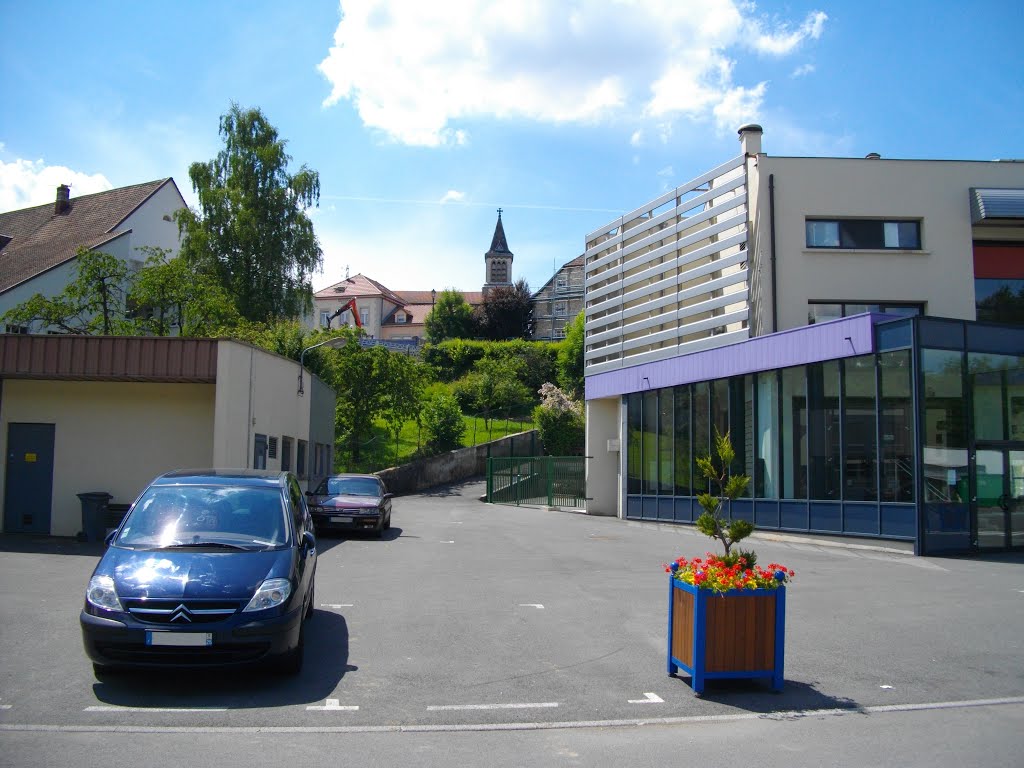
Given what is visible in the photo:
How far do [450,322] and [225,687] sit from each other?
76.4m

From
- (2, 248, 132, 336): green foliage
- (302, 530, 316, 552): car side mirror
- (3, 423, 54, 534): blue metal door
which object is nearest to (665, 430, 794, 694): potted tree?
(302, 530, 316, 552): car side mirror

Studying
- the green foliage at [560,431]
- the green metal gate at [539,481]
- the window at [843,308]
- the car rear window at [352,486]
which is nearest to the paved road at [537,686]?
the car rear window at [352,486]

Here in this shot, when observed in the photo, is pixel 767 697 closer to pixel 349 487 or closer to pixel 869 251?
pixel 349 487

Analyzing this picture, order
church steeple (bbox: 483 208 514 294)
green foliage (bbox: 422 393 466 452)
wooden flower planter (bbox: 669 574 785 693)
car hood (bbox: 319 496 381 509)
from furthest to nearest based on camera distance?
1. church steeple (bbox: 483 208 514 294)
2. green foliage (bbox: 422 393 466 452)
3. car hood (bbox: 319 496 381 509)
4. wooden flower planter (bbox: 669 574 785 693)

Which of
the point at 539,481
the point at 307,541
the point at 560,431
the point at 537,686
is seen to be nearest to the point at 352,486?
the point at 307,541

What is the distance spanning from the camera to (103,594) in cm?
705

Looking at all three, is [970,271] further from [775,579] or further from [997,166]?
[775,579]

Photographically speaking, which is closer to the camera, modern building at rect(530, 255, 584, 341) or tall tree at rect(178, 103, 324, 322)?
tall tree at rect(178, 103, 324, 322)

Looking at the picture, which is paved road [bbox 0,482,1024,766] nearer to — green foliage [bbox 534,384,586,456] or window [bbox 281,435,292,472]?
window [bbox 281,435,292,472]

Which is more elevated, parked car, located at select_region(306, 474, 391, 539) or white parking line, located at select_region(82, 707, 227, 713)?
parked car, located at select_region(306, 474, 391, 539)

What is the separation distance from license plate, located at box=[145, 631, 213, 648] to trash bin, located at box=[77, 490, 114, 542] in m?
12.4

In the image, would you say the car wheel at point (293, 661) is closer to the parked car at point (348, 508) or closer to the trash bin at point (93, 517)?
→ the trash bin at point (93, 517)

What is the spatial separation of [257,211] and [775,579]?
3973cm

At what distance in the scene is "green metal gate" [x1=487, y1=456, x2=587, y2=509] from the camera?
1406 inches
